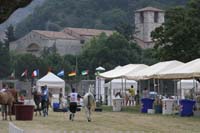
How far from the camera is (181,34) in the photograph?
42.0 m

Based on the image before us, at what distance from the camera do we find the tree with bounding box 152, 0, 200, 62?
41938 mm

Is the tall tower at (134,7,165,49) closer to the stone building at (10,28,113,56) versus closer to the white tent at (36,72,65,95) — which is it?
the stone building at (10,28,113,56)

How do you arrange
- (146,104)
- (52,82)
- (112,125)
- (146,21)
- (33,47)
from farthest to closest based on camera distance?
(146,21) → (33,47) → (52,82) → (146,104) → (112,125)

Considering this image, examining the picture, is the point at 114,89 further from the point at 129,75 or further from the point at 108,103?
the point at 129,75

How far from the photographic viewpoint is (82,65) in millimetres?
109375

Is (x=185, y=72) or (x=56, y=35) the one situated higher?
(x=56, y=35)

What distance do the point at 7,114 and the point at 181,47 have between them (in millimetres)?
17486

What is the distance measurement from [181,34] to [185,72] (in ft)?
39.2

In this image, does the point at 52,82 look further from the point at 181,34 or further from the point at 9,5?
the point at 9,5

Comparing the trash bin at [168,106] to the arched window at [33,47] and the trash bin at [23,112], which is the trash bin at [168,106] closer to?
the trash bin at [23,112]

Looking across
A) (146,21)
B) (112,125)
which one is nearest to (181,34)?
(112,125)

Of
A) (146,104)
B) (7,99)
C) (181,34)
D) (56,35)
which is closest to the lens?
(7,99)

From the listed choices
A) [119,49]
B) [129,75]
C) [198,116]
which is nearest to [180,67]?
[198,116]

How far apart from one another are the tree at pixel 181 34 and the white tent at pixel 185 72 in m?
9.27
